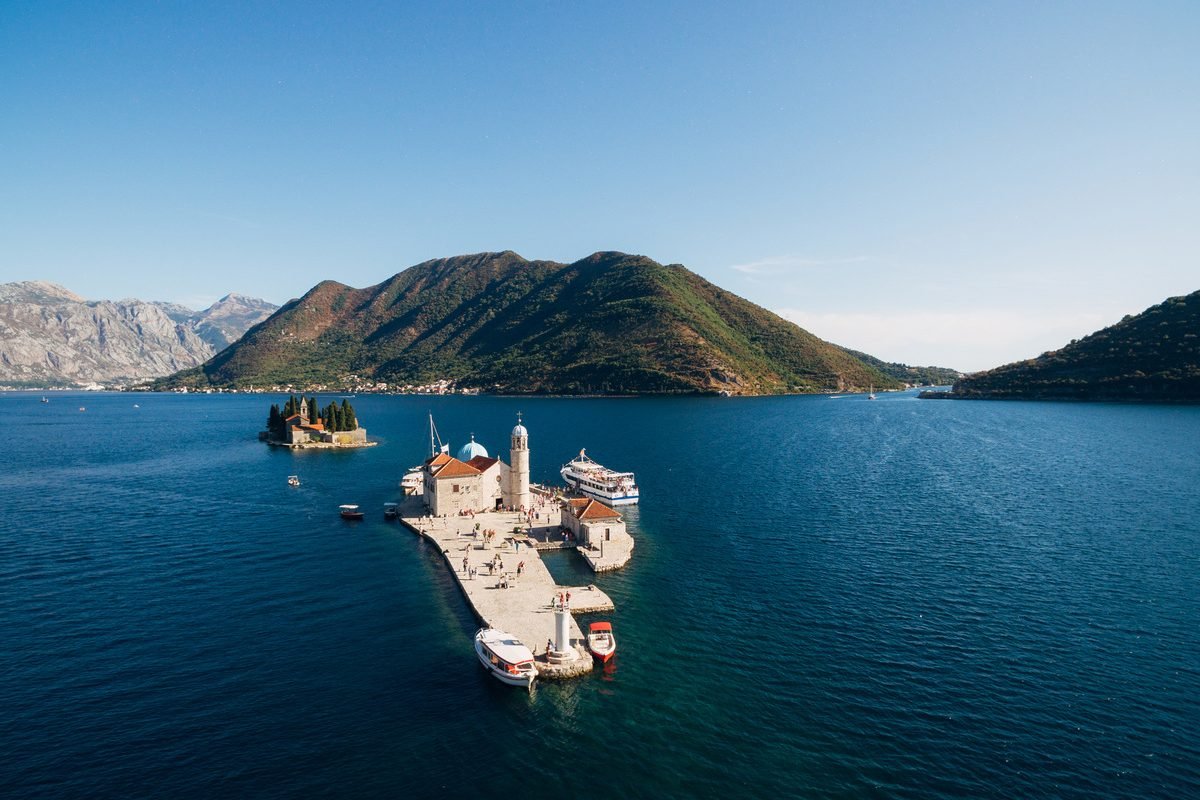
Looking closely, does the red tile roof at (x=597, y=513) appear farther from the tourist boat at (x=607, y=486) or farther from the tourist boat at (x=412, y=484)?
the tourist boat at (x=412, y=484)

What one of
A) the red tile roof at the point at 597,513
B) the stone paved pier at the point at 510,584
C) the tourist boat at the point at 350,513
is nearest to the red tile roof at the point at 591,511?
the red tile roof at the point at 597,513

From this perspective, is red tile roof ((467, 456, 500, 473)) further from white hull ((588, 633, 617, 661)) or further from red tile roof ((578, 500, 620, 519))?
white hull ((588, 633, 617, 661))

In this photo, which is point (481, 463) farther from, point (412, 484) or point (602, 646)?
point (602, 646)

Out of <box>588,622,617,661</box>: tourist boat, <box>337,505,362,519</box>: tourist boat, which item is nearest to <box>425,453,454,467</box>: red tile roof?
<box>337,505,362,519</box>: tourist boat

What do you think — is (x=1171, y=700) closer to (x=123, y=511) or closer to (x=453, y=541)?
(x=453, y=541)

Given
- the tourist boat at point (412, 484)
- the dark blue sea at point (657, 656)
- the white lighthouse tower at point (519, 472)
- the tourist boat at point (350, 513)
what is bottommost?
the dark blue sea at point (657, 656)

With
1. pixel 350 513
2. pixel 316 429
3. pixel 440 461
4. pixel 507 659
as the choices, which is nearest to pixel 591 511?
pixel 440 461

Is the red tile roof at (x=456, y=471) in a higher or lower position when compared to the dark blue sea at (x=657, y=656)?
higher
